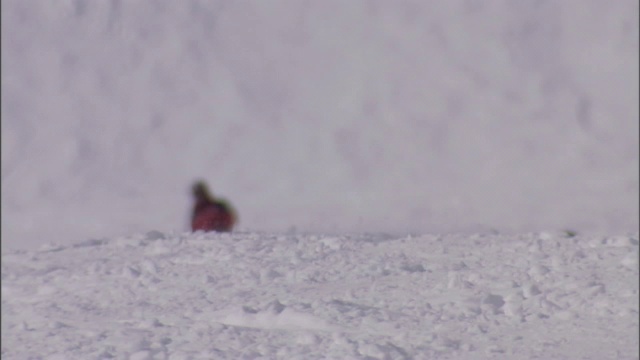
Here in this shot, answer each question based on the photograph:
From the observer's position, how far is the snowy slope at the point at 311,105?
8352 mm

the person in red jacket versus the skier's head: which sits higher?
the skier's head

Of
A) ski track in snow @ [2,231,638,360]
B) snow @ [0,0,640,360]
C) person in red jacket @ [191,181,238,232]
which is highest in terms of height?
snow @ [0,0,640,360]

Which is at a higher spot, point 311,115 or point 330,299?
point 311,115

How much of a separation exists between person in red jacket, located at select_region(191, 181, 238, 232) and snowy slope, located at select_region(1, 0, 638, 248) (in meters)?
1.94

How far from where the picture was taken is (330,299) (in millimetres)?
3793

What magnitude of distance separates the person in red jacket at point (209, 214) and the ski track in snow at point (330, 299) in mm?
519

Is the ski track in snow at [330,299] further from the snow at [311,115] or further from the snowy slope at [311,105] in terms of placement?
the snowy slope at [311,105]

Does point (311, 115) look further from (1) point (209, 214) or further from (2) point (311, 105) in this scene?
(1) point (209, 214)

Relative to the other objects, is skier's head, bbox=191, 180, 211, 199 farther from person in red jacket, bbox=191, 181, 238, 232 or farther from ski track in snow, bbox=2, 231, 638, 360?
ski track in snow, bbox=2, 231, 638, 360

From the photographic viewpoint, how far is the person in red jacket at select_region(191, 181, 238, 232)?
5633 mm

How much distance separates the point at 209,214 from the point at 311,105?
3.69m

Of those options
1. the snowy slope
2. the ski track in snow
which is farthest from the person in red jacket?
the snowy slope

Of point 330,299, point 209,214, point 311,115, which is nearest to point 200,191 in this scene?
point 209,214

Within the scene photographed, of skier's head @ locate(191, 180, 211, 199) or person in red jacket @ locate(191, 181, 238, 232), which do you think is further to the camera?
skier's head @ locate(191, 180, 211, 199)
